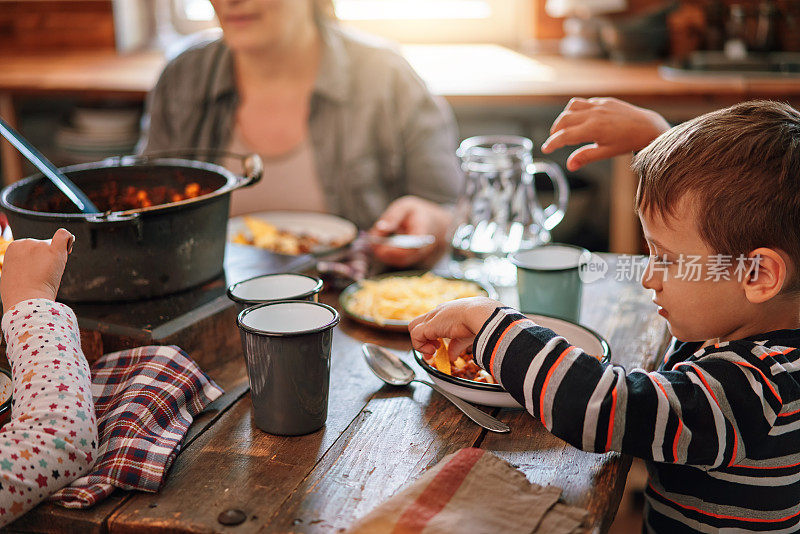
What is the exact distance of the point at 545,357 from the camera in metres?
0.93

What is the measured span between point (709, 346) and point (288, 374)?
1.68 ft

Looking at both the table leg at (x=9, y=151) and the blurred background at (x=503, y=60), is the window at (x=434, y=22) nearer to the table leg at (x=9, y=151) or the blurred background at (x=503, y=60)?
the blurred background at (x=503, y=60)

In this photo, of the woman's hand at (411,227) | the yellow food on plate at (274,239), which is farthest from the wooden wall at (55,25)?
the woman's hand at (411,227)

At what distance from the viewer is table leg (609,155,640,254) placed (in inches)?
108

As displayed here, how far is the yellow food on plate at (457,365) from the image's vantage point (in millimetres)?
1070

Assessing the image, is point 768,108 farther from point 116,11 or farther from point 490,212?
point 116,11

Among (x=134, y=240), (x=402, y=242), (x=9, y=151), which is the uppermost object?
(x=134, y=240)

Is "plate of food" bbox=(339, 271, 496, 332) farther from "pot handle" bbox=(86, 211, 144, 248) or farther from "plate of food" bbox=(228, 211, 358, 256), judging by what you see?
"pot handle" bbox=(86, 211, 144, 248)

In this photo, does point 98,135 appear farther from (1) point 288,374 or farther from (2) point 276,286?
(1) point 288,374

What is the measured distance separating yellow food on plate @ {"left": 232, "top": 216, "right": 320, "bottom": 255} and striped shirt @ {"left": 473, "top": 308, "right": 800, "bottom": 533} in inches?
27.8

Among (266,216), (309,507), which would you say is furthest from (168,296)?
(266,216)

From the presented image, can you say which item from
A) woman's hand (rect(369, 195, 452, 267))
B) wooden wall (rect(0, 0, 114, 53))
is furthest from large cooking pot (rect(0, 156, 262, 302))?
wooden wall (rect(0, 0, 114, 53))

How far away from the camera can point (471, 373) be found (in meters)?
1.08

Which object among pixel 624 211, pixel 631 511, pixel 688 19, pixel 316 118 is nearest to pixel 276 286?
pixel 316 118
